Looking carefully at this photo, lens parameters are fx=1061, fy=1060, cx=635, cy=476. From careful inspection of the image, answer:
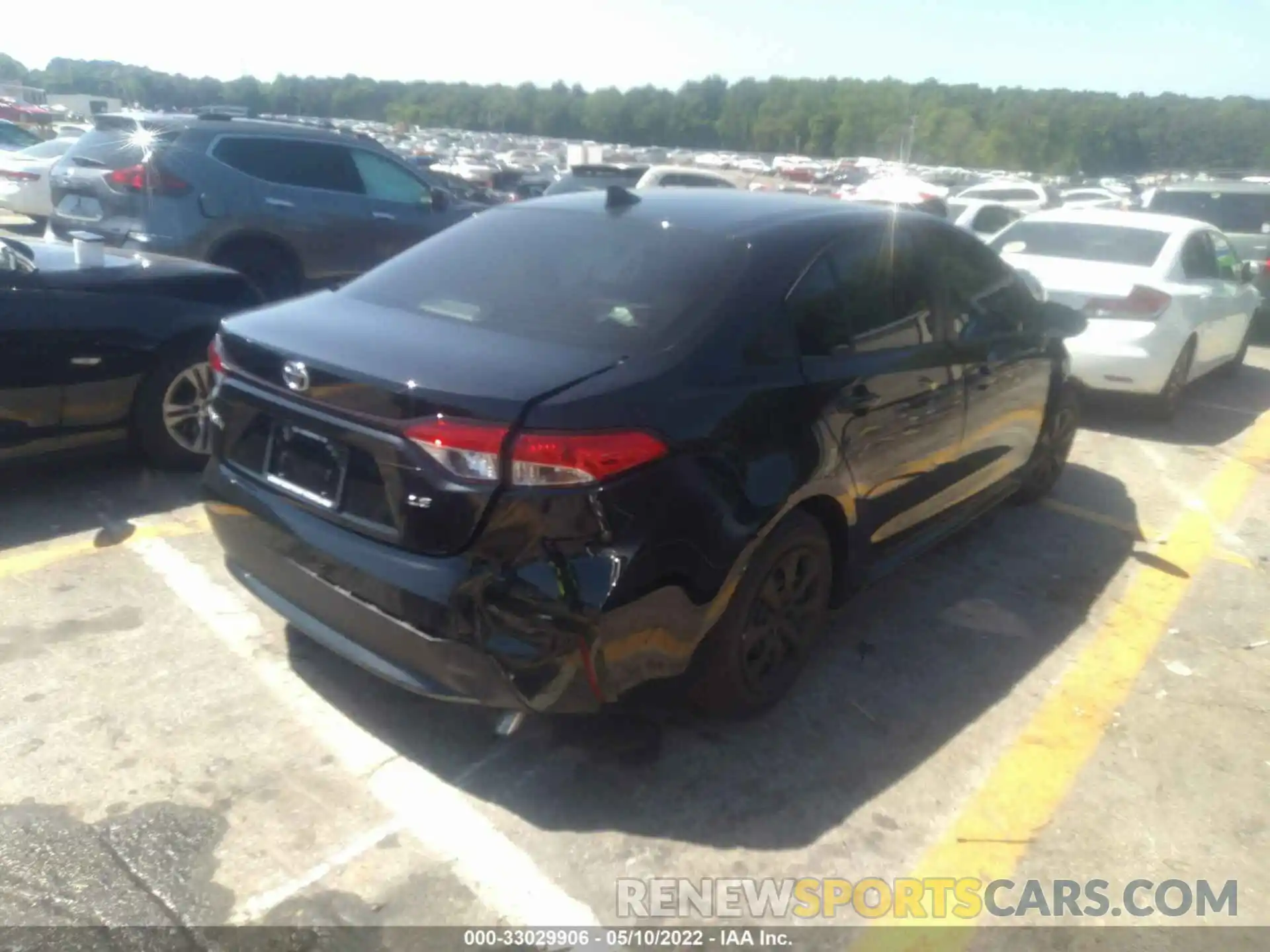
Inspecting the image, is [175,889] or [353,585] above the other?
[353,585]

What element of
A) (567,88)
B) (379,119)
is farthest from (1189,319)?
(567,88)

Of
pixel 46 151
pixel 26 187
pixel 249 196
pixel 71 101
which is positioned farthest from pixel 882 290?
A: pixel 71 101

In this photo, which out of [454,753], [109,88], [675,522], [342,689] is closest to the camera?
[675,522]

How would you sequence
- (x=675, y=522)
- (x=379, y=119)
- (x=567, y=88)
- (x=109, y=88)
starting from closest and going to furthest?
1. (x=675, y=522)
2. (x=109, y=88)
3. (x=379, y=119)
4. (x=567, y=88)

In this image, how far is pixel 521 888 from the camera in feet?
8.86

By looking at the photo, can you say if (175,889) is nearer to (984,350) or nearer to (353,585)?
(353,585)

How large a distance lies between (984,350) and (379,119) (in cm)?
10228

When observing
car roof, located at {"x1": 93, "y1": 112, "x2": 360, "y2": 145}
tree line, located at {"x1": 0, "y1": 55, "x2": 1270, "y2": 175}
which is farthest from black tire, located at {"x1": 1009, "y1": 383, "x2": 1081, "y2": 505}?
tree line, located at {"x1": 0, "y1": 55, "x2": 1270, "y2": 175}

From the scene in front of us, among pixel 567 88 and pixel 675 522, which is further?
pixel 567 88

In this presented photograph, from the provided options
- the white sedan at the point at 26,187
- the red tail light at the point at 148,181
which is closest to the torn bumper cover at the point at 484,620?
the red tail light at the point at 148,181

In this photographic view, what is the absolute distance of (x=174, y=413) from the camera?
5148mm

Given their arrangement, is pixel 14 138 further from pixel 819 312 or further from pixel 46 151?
pixel 819 312

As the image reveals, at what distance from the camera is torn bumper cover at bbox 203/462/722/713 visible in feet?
8.80

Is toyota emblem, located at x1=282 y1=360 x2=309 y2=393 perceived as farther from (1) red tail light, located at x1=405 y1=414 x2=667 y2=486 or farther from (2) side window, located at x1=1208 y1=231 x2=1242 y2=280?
(2) side window, located at x1=1208 y1=231 x2=1242 y2=280
